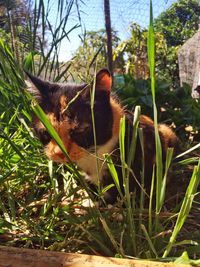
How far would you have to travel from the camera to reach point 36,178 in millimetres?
1645

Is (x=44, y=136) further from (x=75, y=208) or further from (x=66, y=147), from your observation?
(x=75, y=208)

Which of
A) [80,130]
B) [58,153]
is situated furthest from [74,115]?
[58,153]

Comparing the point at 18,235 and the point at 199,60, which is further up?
the point at 199,60

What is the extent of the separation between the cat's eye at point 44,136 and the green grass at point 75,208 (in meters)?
0.10

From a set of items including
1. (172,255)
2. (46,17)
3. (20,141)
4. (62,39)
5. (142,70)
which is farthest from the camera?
(142,70)

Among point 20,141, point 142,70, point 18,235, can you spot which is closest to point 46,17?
point 20,141

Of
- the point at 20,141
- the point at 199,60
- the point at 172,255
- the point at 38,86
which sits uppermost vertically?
the point at 199,60

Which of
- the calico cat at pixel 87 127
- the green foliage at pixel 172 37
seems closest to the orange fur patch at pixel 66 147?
the calico cat at pixel 87 127

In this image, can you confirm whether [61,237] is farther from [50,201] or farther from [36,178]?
[36,178]

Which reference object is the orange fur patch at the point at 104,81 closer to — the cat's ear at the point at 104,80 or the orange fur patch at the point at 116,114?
the cat's ear at the point at 104,80

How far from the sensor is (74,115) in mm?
1513

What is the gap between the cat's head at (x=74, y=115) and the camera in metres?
1.47

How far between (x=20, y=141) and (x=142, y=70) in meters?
3.72

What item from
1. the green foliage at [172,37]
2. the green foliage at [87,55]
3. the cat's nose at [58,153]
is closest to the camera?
the green foliage at [87,55]
